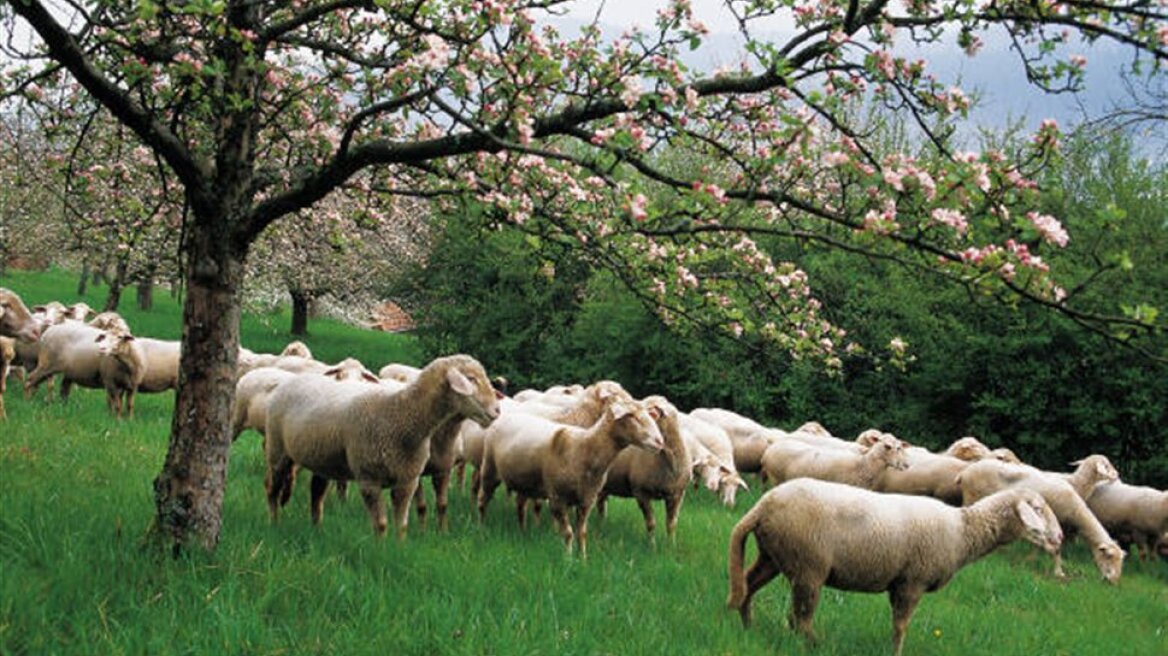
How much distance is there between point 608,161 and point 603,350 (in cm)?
1940

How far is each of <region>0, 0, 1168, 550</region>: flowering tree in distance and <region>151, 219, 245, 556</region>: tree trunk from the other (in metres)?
0.01

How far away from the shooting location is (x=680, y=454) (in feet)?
31.2

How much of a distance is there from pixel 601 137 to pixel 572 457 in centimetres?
465

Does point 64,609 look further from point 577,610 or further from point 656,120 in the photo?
point 656,120

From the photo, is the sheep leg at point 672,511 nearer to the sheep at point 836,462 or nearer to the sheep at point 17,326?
the sheep at point 836,462

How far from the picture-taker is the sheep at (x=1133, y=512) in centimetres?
1223

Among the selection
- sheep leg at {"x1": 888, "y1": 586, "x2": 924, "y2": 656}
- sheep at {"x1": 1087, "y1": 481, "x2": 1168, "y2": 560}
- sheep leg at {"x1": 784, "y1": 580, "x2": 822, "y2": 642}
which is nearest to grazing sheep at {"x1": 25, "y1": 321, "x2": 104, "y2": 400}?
sheep leg at {"x1": 784, "y1": 580, "x2": 822, "y2": 642}

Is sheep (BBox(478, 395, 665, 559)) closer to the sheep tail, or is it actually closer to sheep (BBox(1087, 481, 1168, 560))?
the sheep tail

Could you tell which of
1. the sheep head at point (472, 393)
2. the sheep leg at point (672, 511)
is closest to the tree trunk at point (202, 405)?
the sheep head at point (472, 393)

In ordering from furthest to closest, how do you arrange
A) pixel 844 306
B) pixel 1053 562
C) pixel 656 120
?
pixel 844 306
pixel 1053 562
pixel 656 120

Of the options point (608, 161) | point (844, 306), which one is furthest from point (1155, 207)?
point (608, 161)

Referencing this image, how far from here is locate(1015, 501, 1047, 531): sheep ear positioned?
6.41 meters

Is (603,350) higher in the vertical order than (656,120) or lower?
lower

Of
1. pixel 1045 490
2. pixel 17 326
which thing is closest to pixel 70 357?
pixel 17 326
